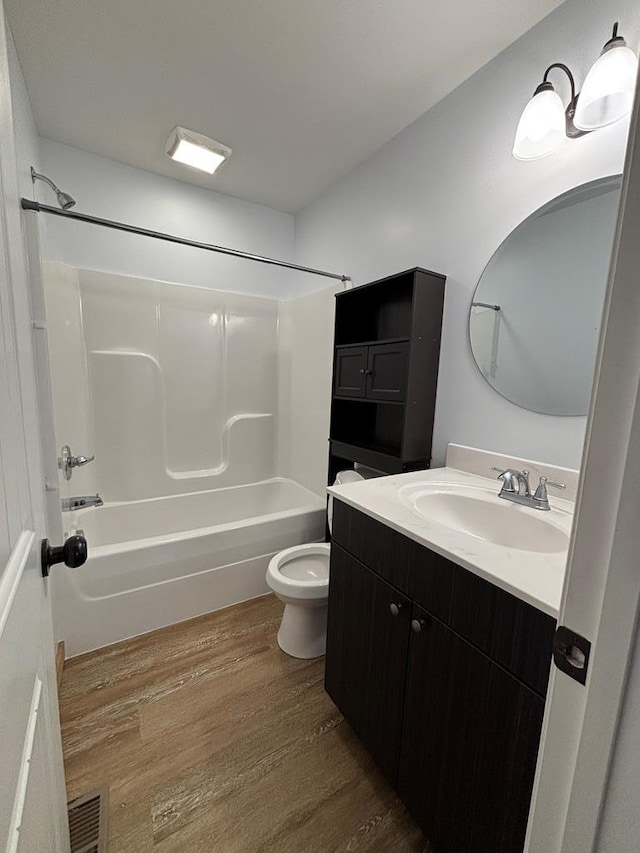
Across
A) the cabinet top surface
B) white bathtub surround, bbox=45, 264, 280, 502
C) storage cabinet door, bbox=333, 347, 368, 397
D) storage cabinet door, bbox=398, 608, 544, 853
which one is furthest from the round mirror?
white bathtub surround, bbox=45, 264, 280, 502

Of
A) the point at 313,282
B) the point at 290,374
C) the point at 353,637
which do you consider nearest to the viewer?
the point at 353,637

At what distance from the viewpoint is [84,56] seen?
1.42 metres

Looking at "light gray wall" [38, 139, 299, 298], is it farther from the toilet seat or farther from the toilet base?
the toilet base

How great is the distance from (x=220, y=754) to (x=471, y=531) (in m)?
1.20

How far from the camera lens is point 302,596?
1.57 m

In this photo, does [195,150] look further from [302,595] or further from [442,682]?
[442,682]

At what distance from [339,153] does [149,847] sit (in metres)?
2.96

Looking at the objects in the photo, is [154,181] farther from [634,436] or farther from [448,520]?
[634,436]

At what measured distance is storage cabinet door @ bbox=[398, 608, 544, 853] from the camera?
0.72 metres

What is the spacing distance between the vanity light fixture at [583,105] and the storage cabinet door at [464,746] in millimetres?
1523

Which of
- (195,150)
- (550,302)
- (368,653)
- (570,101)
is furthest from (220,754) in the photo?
(195,150)

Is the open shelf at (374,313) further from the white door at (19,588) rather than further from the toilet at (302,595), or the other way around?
the white door at (19,588)

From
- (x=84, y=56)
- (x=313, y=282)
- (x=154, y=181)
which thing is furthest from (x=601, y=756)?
(x=154, y=181)

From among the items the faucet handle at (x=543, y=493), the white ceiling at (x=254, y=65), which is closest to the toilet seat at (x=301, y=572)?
the faucet handle at (x=543, y=493)
